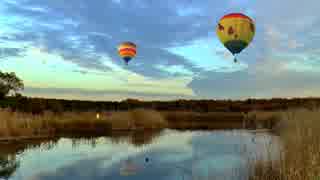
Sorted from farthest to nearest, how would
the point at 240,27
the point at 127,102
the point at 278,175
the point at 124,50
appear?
1. the point at 127,102
2. the point at 124,50
3. the point at 240,27
4. the point at 278,175

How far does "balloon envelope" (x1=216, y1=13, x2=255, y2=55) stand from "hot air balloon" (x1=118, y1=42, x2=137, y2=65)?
1027cm

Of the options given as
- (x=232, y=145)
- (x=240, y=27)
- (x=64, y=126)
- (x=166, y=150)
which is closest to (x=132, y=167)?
(x=166, y=150)

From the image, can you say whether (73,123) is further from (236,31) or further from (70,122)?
(236,31)

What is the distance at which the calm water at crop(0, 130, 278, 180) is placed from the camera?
9.86 m

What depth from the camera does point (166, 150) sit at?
1467 centimetres

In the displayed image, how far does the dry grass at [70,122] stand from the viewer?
55.6 feet

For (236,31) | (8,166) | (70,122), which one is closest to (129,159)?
(8,166)

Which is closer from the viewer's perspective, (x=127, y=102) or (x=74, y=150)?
(x=74, y=150)

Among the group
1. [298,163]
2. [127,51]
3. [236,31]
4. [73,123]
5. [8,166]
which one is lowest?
[8,166]

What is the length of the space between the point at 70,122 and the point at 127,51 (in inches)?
313

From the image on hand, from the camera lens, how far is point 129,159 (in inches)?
493

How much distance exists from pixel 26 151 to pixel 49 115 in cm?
743

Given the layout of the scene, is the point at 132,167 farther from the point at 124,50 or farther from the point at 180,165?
the point at 124,50

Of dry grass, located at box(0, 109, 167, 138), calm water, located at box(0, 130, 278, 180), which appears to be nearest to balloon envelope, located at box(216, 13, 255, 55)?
calm water, located at box(0, 130, 278, 180)
